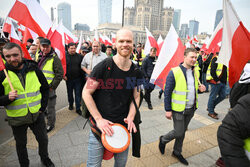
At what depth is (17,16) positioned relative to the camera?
12.0 feet

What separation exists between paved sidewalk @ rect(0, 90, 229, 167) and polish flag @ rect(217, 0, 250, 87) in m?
1.73

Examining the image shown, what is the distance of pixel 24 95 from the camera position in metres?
2.16

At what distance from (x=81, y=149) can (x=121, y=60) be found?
224 cm

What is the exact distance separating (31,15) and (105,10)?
130123 millimetres

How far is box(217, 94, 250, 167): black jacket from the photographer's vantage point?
104 cm

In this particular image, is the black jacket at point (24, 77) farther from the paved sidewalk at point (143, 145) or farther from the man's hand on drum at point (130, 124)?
the man's hand on drum at point (130, 124)

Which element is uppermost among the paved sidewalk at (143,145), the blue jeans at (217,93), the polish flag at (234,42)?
the polish flag at (234,42)

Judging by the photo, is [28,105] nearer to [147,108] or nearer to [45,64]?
[45,64]

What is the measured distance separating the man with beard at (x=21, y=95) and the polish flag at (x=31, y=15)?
7.07ft

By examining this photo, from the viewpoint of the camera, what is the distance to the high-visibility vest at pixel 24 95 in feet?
6.86

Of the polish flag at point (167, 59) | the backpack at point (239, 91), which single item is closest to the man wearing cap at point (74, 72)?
the polish flag at point (167, 59)

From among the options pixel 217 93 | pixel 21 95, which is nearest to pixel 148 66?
pixel 217 93

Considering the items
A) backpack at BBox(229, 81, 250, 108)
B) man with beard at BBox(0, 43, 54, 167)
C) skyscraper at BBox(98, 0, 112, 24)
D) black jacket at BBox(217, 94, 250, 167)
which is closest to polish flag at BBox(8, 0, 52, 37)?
man with beard at BBox(0, 43, 54, 167)

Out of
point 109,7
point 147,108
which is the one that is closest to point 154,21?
point 109,7
